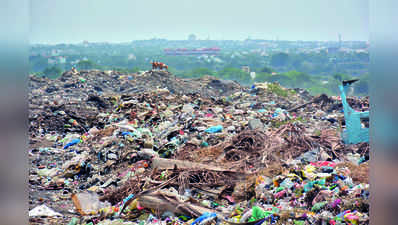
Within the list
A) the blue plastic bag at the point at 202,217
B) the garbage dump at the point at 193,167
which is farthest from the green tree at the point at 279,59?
the blue plastic bag at the point at 202,217

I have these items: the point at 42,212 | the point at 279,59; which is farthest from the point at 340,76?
the point at 42,212

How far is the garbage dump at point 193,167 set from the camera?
320 centimetres

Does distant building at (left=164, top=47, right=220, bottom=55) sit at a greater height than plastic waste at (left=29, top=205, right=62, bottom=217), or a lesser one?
greater

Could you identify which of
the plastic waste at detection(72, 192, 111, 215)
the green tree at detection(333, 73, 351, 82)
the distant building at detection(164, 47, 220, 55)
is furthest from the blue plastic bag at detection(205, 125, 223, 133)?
the distant building at detection(164, 47, 220, 55)

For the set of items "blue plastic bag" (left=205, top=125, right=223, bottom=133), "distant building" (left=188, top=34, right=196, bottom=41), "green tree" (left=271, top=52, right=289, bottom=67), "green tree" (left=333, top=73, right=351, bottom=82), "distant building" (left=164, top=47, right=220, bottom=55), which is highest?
"distant building" (left=188, top=34, right=196, bottom=41)

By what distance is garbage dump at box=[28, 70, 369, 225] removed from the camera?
3197 mm

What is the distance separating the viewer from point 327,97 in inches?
328

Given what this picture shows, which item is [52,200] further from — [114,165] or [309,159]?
[309,159]

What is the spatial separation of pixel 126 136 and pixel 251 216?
268cm

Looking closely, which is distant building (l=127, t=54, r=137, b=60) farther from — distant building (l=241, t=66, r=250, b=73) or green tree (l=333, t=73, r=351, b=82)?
green tree (l=333, t=73, r=351, b=82)

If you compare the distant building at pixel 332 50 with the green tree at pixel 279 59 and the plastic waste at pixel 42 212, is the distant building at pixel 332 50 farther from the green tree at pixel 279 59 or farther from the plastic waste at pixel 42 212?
the plastic waste at pixel 42 212

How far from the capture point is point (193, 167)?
400 cm
